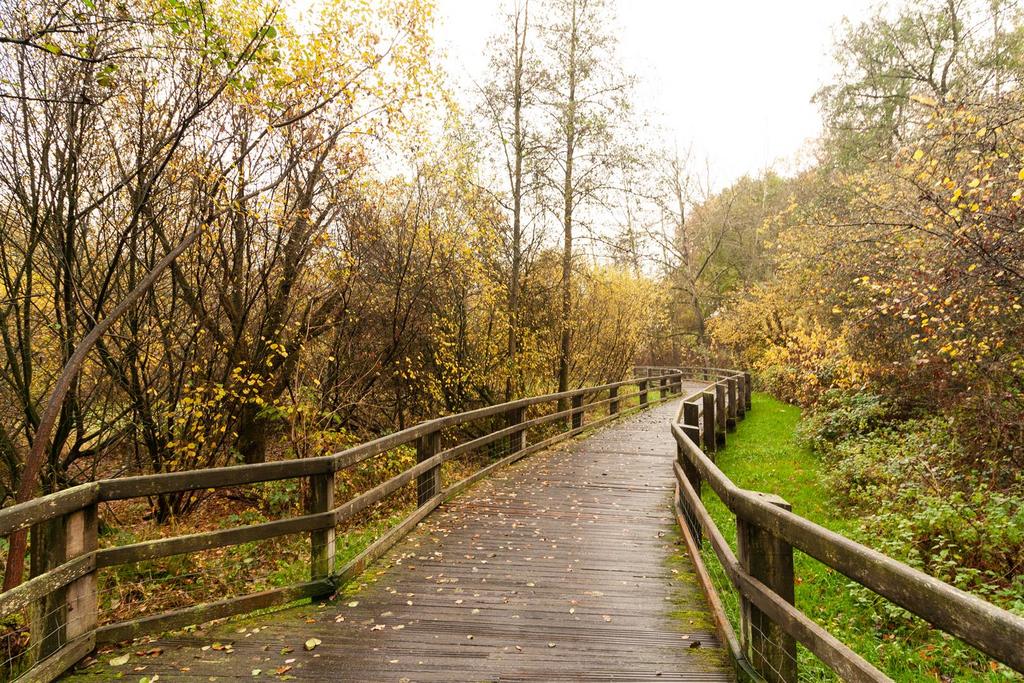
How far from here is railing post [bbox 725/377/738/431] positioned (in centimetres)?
1451

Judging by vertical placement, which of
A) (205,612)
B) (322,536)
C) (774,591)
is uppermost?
(774,591)

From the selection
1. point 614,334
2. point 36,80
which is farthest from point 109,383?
point 614,334

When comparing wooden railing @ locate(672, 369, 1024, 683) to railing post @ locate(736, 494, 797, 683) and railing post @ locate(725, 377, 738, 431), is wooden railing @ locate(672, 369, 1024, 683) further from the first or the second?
railing post @ locate(725, 377, 738, 431)

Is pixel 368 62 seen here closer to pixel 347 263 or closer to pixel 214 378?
pixel 347 263

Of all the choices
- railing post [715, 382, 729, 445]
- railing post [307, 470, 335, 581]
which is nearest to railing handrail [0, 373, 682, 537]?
railing post [307, 470, 335, 581]

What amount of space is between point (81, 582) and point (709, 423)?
10028 mm

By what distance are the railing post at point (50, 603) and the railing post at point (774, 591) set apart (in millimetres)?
3706

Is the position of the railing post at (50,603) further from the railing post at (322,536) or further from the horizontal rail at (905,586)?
the horizontal rail at (905,586)

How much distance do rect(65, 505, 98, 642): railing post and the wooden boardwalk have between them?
0.24 metres

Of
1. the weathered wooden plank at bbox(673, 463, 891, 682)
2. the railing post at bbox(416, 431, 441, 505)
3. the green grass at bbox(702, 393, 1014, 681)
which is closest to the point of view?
the weathered wooden plank at bbox(673, 463, 891, 682)

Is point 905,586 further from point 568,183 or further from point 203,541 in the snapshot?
point 568,183

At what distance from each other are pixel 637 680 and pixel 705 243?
37.2 m

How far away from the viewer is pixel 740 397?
17.2 meters

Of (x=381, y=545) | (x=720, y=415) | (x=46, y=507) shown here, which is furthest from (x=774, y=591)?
(x=720, y=415)
